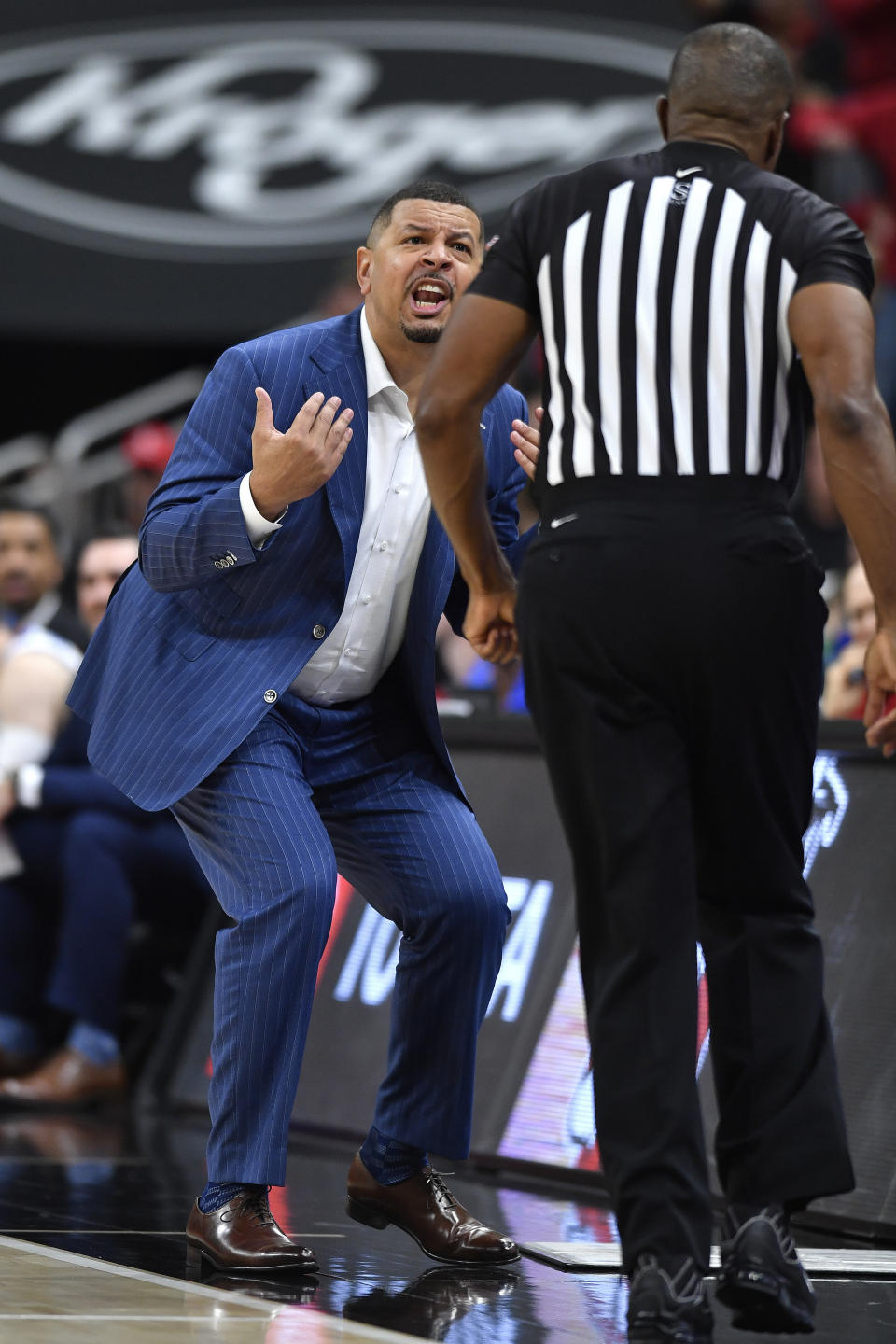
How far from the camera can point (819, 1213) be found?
414 cm

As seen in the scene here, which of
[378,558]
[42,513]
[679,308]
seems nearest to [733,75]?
[679,308]

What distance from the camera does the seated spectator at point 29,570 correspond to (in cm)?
672

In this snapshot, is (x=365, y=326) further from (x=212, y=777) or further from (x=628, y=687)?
(x=628, y=687)

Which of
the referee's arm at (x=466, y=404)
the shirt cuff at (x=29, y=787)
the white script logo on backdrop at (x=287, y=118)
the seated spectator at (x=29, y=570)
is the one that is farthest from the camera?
the white script logo on backdrop at (x=287, y=118)

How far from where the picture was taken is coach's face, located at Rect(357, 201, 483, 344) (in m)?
3.67

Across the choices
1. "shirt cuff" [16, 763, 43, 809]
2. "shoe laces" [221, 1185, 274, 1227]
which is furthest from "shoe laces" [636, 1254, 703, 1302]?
"shirt cuff" [16, 763, 43, 809]

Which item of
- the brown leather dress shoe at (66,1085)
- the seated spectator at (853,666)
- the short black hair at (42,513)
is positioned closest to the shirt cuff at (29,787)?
the brown leather dress shoe at (66,1085)

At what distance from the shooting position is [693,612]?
108 inches

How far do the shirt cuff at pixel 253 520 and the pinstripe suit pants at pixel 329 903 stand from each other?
351 millimetres

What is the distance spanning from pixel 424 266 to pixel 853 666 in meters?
2.05

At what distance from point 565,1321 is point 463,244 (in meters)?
1.88

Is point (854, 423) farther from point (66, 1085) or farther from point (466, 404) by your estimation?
point (66, 1085)

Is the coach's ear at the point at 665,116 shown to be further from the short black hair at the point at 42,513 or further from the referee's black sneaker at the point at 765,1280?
the short black hair at the point at 42,513

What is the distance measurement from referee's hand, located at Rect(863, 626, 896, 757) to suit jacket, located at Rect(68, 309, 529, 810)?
3.49 feet
